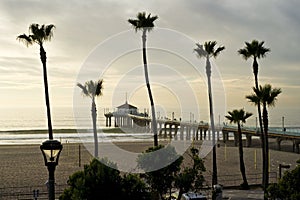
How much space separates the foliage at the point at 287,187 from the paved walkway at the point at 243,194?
8.68 m

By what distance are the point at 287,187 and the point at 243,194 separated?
10.2 m

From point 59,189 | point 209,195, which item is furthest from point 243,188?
point 59,189

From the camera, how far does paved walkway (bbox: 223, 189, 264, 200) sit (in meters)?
21.7

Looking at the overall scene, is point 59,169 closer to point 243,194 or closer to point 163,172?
point 243,194

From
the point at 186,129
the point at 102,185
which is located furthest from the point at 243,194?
the point at 186,129

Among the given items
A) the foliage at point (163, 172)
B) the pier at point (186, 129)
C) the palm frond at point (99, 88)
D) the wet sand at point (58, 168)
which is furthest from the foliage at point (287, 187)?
the pier at point (186, 129)

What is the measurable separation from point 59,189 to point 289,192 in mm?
14486

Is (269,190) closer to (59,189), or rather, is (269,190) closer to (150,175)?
(150,175)

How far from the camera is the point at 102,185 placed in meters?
10.9

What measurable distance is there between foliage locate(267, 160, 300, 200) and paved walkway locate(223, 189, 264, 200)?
868 centimetres

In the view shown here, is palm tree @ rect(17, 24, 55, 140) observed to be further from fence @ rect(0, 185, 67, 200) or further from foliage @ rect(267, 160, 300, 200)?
foliage @ rect(267, 160, 300, 200)

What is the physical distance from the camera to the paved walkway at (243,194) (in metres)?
21.7

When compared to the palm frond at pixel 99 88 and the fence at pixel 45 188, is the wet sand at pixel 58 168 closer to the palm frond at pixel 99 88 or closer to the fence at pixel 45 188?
the fence at pixel 45 188

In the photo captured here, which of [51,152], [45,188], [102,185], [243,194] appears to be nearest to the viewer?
[51,152]
